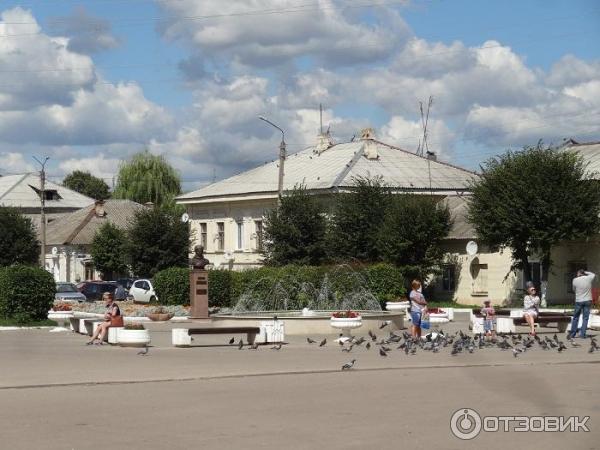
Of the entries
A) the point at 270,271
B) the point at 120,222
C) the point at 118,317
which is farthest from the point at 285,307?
the point at 120,222

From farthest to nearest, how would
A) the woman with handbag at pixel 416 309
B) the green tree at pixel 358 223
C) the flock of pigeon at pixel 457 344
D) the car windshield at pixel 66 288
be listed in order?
the car windshield at pixel 66 288, the green tree at pixel 358 223, the woman with handbag at pixel 416 309, the flock of pigeon at pixel 457 344

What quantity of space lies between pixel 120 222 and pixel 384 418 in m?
76.1

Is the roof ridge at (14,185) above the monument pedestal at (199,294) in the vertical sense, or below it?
above

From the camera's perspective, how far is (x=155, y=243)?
211 ft

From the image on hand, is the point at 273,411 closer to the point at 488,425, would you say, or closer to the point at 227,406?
the point at 227,406

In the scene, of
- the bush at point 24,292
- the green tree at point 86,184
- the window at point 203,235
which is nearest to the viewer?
the bush at point 24,292

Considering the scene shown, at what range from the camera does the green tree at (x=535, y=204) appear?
4738 cm

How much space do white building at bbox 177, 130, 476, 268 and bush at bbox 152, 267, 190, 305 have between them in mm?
14191

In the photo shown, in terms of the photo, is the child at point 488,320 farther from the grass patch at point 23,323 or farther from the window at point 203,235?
the window at point 203,235

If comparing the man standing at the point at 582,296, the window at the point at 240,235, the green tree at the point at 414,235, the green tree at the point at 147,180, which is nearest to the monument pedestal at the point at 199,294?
the man standing at the point at 582,296

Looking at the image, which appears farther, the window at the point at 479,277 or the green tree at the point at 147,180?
the green tree at the point at 147,180

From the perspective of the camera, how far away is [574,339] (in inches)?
1000

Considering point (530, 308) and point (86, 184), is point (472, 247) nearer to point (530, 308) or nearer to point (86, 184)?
point (530, 308)

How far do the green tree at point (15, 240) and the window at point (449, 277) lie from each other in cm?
3232
